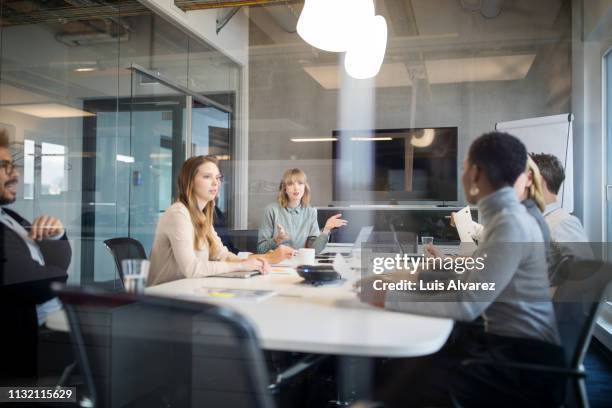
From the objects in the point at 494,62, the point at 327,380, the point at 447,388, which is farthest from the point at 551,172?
the point at 327,380

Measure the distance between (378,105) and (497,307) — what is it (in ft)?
2.98

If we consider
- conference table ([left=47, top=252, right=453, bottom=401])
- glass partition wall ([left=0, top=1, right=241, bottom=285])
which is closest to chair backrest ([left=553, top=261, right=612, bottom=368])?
conference table ([left=47, top=252, right=453, bottom=401])

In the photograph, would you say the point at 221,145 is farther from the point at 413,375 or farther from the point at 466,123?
the point at 413,375

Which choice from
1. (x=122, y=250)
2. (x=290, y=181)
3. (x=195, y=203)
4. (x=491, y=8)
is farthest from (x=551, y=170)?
(x=122, y=250)

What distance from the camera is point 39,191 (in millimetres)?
1865

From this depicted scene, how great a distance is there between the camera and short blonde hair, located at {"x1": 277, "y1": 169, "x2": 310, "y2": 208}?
202 centimetres

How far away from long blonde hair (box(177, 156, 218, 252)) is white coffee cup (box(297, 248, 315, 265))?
0.45m

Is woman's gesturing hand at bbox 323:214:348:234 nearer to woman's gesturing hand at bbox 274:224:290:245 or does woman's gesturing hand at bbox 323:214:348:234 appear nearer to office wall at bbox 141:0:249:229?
woman's gesturing hand at bbox 274:224:290:245

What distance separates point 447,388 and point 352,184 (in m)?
0.84

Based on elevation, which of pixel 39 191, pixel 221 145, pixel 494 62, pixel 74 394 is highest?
pixel 494 62

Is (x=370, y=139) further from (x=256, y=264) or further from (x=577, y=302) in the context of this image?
(x=577, y=302)

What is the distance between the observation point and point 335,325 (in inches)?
53.9

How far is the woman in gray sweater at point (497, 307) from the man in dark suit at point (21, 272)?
130cm

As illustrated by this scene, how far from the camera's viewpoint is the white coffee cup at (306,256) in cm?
209
